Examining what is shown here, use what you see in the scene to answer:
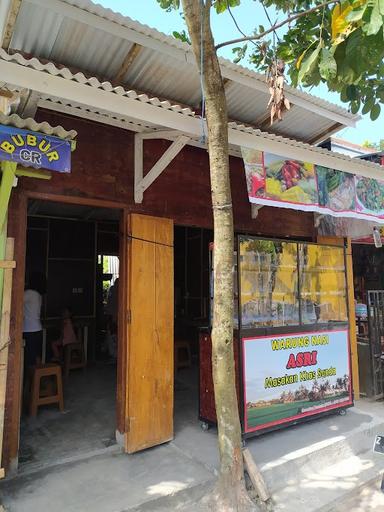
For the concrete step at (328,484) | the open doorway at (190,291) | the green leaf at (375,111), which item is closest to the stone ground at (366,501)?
the concrete step at (328,484)

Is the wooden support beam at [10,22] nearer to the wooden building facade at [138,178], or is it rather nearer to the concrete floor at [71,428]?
the wooden building facade at [138,178]

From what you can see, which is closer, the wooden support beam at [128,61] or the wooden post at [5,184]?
the wooden post at [5,184]

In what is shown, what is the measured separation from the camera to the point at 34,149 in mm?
2789

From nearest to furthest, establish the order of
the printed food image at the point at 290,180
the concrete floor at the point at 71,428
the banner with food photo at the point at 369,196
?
the concrete floor at the point at 71,428
the printed food image at the point at 290,180
the banner with food photo at the point at 369,196

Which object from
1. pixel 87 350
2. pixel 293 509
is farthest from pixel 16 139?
pixel 87 350

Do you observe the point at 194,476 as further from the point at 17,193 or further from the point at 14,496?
the point at 17,193

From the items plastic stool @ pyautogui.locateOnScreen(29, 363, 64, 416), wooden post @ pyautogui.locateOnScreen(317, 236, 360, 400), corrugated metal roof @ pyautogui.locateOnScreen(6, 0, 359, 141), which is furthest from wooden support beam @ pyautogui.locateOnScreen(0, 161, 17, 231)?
wooden post @ pyautogui.locateOnScreen(317, 236, 360, 400)

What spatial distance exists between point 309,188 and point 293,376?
7.32ft

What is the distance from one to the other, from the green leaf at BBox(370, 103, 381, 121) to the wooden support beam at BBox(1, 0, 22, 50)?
9.99 feet

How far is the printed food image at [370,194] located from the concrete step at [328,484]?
121 inches

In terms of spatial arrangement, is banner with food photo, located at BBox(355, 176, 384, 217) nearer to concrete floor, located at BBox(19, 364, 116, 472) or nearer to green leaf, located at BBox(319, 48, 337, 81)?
green leaf, located at BBox(319, 48, 337, 81)

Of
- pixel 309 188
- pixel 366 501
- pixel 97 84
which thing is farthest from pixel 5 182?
pixel 366 501

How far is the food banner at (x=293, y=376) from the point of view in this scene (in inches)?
166

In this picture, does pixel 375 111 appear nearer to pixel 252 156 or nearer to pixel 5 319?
pixel 252 156
